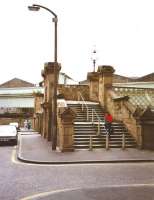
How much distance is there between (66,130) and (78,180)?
845 cm

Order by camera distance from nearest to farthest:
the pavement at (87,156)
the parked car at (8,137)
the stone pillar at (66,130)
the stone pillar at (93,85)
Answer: the pavement at (87,156) < the stone pillar at (66,130) < the parked car at (8,137) < the stone pillar at (93,85)

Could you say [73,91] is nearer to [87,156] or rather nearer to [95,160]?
[87,156]

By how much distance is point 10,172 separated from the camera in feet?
49.5

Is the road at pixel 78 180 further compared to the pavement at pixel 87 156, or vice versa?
the pavement at pixel 87 156

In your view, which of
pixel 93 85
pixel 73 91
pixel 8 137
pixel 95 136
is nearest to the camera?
pixel 95 136

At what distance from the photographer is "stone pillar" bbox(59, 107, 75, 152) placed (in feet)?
70.9

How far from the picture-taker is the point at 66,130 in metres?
21.8

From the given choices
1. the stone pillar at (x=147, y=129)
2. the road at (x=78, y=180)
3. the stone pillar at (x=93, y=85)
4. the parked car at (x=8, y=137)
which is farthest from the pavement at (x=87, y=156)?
the stone pillar at (x=93, y=85)

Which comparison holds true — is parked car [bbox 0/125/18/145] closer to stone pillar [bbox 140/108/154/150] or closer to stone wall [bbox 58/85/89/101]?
stone wall [bbox 58/85/89/101]

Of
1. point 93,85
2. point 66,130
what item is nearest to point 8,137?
point 66,130

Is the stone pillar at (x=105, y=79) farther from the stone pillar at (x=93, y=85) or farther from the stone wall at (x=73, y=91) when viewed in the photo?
the stone wall at (x=73, y=91)

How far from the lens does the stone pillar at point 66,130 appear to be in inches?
851

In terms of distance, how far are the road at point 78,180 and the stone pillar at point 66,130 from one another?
4.10 metres

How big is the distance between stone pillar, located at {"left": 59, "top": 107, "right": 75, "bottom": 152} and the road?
4.10 m
